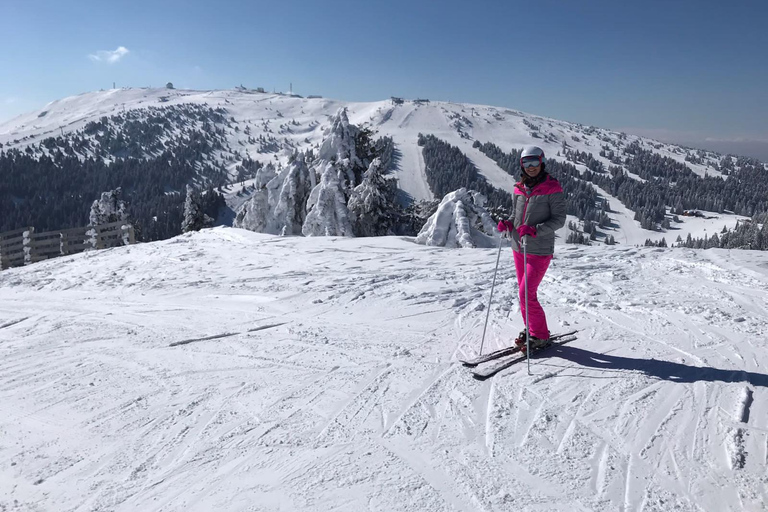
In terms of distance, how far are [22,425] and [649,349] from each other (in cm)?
674

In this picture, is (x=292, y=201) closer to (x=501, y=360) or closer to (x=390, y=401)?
(x=501, y=360)

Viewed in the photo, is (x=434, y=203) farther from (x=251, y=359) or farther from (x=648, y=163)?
(x=648, y=163)

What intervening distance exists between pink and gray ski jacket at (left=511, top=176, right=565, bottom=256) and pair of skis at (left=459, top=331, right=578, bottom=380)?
1.21 metres

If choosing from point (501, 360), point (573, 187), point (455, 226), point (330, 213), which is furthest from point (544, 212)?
point (573, 187)

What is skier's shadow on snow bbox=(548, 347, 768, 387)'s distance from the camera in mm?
4066

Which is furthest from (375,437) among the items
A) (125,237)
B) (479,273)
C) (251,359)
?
(125,237)

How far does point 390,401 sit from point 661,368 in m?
3.00

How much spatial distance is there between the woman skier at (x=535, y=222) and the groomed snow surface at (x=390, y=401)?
49 centimetres

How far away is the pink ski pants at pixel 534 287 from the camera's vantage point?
187 inches

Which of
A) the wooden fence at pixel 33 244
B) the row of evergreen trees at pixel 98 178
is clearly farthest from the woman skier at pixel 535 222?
the row of evergreen trees at pixel 98 178

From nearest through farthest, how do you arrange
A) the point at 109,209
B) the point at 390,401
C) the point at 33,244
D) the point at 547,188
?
the point at 390,401 → the point at 547,188 → the point at 33,244 → the point at 109,209

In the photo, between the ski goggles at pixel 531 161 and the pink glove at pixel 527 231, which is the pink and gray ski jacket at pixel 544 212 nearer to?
the pink glove at pixel 527 231

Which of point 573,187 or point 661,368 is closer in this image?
point 661,368

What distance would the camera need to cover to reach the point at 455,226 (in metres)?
19.3
